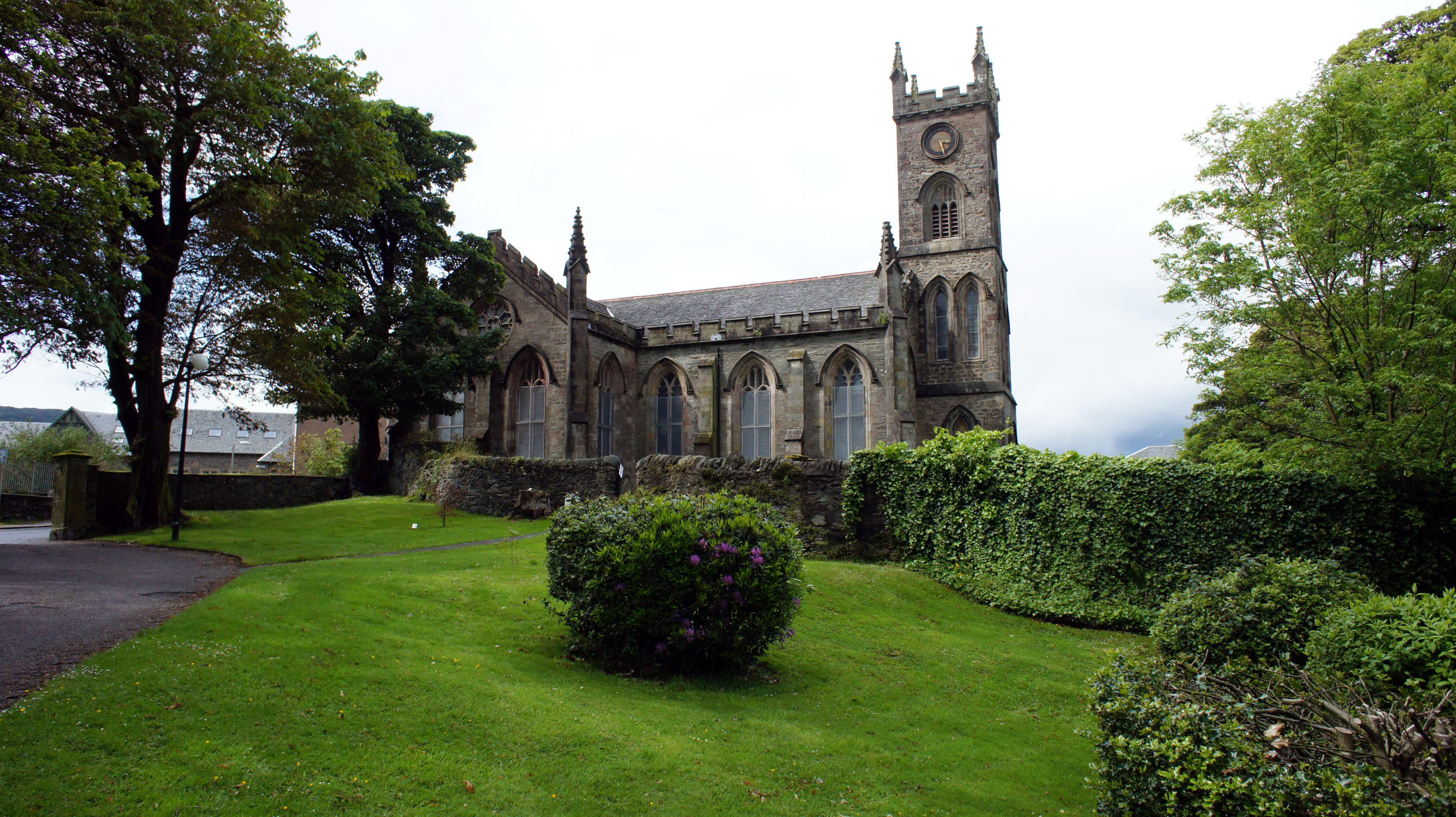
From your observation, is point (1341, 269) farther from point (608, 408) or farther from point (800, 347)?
point (608, 408)

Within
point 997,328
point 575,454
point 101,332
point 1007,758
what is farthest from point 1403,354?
point 101,332

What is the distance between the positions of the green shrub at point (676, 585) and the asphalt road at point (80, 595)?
187 inches

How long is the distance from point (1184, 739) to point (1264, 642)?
14.7ft

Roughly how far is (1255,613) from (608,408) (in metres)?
26.2

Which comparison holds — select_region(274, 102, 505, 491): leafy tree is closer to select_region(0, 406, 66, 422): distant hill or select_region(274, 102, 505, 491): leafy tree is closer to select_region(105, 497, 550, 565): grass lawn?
select_region(105, 497, 550, 565): grass lawn

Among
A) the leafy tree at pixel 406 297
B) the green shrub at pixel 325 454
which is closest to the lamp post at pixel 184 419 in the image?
the leafy tree at pixel 406 297

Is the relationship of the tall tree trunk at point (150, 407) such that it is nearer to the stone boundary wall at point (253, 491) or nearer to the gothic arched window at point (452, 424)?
the stone boundary wall at point (253, 491)

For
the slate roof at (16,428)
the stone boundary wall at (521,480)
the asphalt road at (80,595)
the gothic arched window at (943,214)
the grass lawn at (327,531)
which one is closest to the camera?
the asphalt road at (80,595)

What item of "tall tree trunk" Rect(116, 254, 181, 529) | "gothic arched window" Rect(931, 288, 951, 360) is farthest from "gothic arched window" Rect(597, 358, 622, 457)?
"tall tree trunk" Rect(116, 254, 181, 529)

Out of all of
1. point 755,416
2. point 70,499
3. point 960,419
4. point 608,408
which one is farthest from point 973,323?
point 70,499

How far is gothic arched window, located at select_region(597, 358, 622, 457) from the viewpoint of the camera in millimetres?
32406

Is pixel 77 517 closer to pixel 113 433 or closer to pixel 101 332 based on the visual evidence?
pixel 101 332

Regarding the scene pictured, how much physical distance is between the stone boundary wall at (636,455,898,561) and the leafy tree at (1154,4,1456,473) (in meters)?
7.19

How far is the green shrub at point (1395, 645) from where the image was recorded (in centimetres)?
619
